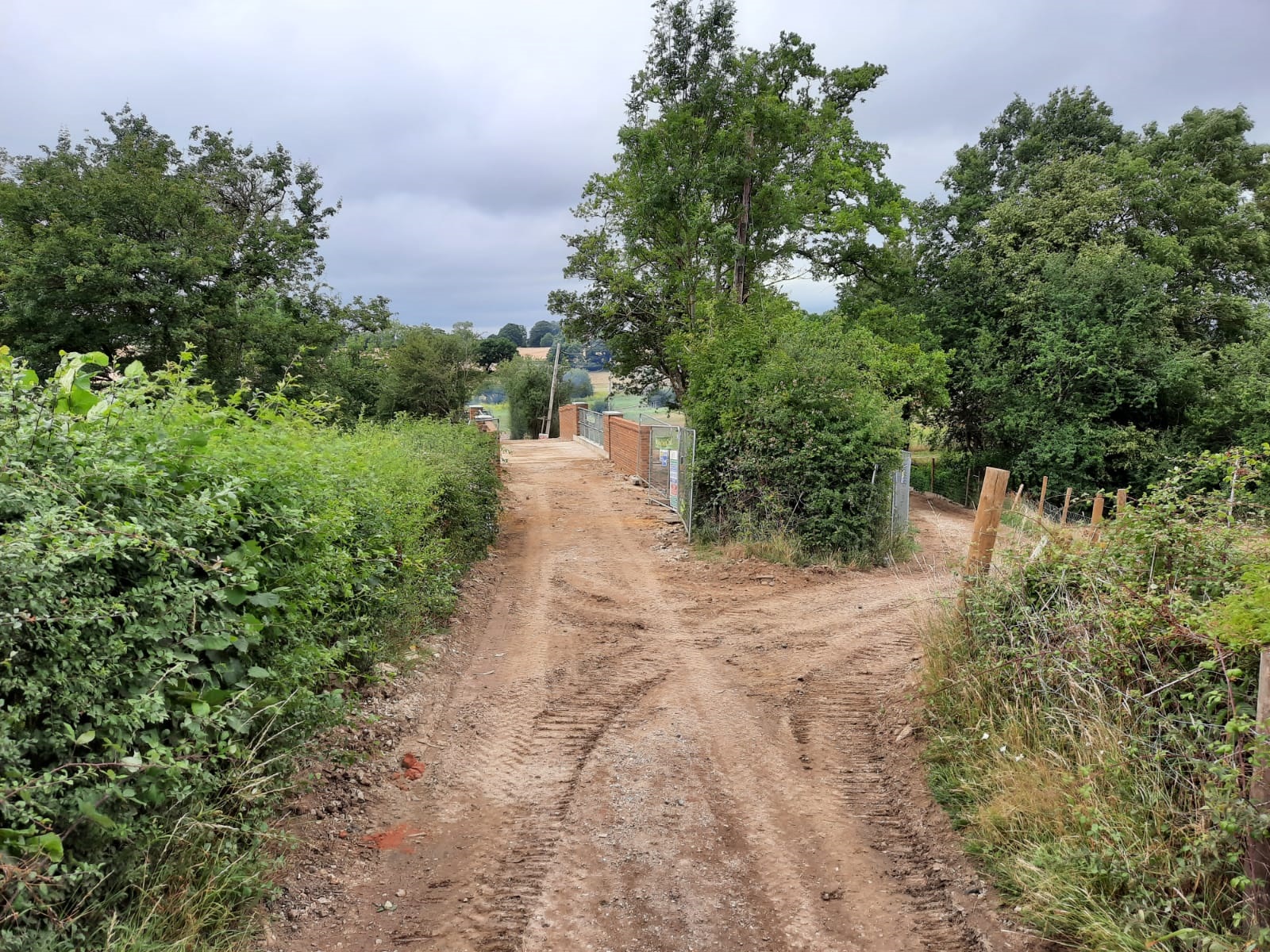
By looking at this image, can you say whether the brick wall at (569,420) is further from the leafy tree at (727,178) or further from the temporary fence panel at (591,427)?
the leafy tree at (727,178)

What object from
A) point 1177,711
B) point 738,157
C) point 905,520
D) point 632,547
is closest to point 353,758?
point 1177,711

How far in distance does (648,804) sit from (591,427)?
26.7 meters

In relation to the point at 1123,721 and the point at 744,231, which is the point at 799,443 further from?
the point at 744,231

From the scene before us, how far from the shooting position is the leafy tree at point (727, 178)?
19609mm

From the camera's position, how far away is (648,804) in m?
4.67

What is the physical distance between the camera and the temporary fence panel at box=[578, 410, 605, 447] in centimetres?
2873

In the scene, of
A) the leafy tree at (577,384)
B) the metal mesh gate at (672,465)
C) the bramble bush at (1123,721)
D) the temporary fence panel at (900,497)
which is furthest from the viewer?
the leafy tree at (577,384)

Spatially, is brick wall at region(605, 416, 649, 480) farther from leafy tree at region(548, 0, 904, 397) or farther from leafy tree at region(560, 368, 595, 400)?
leafy tree at region(560, 368, 595, 400)

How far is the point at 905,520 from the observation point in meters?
14.1

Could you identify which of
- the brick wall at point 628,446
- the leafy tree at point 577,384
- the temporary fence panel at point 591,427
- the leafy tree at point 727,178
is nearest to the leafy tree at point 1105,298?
the leafy tree at point 727,178

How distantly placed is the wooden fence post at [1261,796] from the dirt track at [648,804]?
3.26ft

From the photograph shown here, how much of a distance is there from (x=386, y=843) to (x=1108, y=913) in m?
3.85

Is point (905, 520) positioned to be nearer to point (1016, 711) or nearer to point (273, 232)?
point (1016, 711)

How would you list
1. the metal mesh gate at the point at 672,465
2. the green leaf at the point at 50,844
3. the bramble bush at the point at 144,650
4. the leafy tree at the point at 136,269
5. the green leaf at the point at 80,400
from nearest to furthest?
1. the green leaf at the point at 50,844
2. the bramble bush at the point at 144,650
3. the green leaf at the point at 80,400
4. the metal mesh gate at the point at 672,465
5. the leafy tree at the point at 136,269
